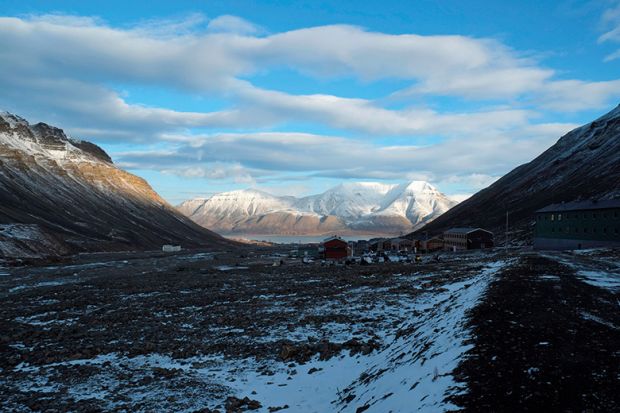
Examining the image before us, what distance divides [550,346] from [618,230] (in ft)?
189

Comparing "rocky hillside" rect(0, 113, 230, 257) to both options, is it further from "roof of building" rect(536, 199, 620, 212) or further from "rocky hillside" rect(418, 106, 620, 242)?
"rocky hillside" rect(418, 106, 620, 242)

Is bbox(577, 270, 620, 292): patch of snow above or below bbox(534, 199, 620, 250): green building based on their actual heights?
below

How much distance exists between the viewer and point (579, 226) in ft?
220

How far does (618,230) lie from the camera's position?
59406 millimetres

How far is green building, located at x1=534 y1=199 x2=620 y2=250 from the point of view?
60688 mm

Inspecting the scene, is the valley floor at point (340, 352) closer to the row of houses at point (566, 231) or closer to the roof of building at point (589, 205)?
the row of houses at point (566, 231)

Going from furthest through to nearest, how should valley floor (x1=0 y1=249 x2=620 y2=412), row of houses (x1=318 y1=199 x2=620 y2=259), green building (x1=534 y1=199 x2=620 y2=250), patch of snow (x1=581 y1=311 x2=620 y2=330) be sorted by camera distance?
row of houses (x1=318 y1=199 x2=620 y2=259)
green building (x1=534 y1=199 x2=620 y2=250)
patch of snow (x1=581 y1=311 x2=620 y2=330)
valley floor (x1=0 y1=249 x2=620 y2=412)

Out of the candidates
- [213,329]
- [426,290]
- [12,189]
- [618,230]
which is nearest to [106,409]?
[213,329]

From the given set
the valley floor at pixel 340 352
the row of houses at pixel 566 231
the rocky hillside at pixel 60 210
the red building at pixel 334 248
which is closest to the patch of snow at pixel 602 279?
the valley floor at pixel 340 352

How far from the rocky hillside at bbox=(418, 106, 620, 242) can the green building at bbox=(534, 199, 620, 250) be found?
20.5 meters

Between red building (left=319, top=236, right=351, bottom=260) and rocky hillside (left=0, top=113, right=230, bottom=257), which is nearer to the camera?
red building (left=319, top=236, right=351, bottom=260)

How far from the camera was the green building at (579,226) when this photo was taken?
199 feet

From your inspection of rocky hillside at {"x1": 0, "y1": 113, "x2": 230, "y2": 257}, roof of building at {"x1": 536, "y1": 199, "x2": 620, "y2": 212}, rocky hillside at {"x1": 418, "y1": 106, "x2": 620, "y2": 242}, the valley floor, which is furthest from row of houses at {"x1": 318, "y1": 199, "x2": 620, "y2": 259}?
rocky hillside at {"x1": 0, "y1": 113, "x2": 230, "y2": 257}

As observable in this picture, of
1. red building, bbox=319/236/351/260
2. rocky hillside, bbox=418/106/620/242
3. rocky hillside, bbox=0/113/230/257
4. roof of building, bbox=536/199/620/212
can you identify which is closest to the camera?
roof of building, bbox=536/199/620/212
